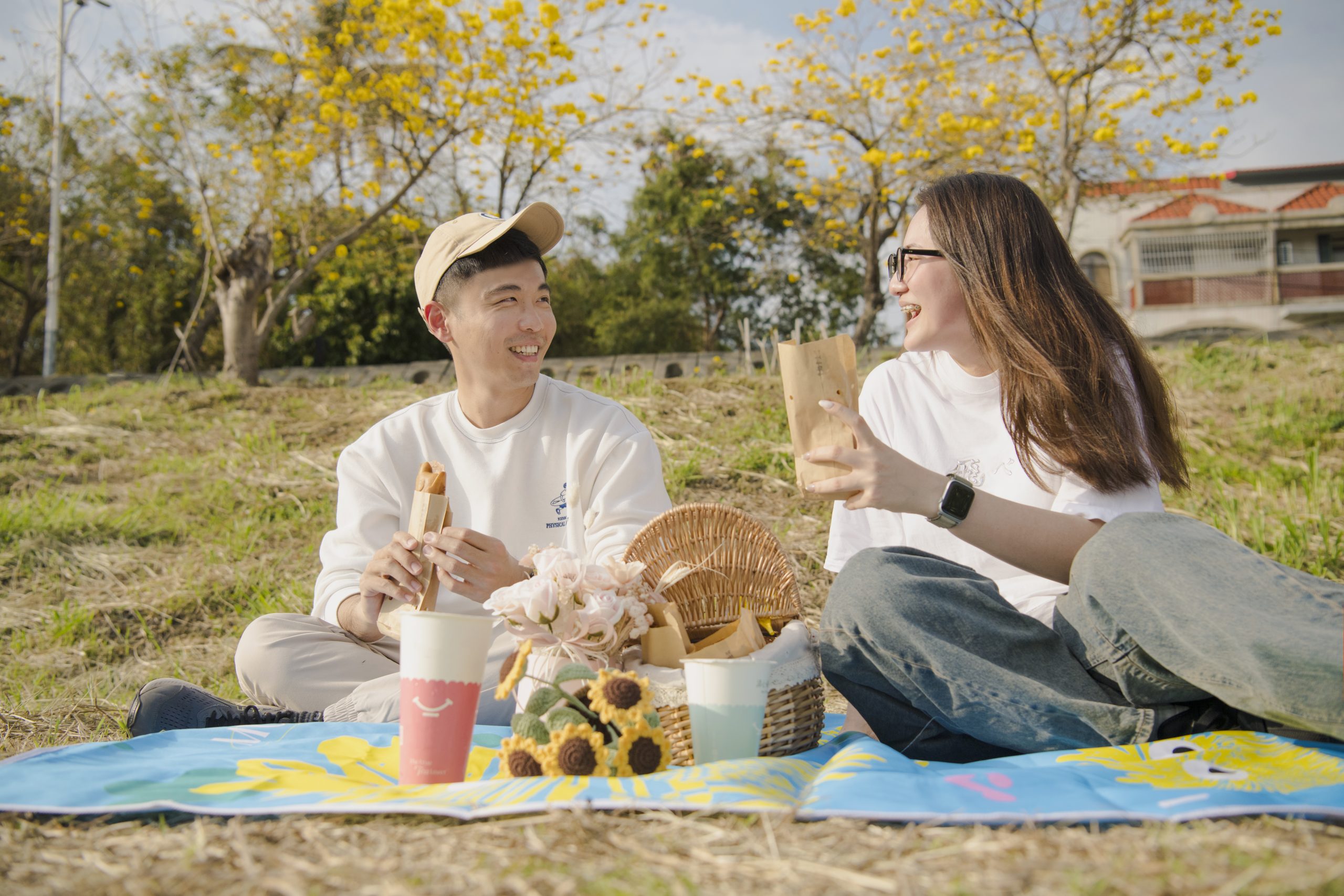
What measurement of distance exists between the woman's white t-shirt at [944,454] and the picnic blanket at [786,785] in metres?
0.53

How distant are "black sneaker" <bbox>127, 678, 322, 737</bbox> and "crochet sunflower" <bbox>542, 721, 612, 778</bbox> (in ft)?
3.79

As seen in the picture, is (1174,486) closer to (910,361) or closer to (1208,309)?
(910,361)

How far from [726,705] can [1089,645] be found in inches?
31.8

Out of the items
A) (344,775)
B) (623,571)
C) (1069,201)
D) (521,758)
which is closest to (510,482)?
(623,571)

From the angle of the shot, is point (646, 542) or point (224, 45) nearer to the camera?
point (646, 542)

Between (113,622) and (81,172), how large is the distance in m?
15.7

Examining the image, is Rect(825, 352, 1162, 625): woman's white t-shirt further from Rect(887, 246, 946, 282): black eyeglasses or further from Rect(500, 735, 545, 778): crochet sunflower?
Rect(500, 735, 545, 778): crochet sunflower

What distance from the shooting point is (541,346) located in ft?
9.23

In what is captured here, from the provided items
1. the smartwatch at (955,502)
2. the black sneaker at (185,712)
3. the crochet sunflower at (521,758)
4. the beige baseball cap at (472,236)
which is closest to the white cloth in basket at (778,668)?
the crochet sunflower at (521,758)

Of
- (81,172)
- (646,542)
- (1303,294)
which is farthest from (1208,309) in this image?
(646,542)

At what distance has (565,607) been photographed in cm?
184

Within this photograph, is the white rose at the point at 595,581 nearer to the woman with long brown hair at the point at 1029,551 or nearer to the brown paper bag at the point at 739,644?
the brown paper bag at the point at 739,644

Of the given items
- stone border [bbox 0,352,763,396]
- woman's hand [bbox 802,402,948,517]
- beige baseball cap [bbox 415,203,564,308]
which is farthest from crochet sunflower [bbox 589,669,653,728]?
stone border [bbox 0,352,763,396]

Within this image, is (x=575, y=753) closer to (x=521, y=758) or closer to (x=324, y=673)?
(x=521, y=758)
